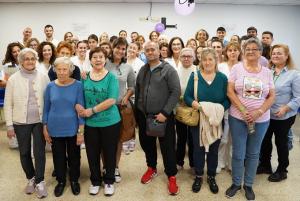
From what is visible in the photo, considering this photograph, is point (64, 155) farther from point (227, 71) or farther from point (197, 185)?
point (227, 71)

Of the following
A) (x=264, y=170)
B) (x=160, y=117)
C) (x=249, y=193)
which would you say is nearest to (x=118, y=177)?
(x=160, y=117)

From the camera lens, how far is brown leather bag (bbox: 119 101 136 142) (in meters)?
2.67

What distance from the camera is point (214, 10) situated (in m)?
8.33

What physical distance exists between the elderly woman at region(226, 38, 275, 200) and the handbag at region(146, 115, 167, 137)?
65 centimetres

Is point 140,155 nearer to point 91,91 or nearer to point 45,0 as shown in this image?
point 91,91

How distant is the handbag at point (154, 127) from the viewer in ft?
8.09

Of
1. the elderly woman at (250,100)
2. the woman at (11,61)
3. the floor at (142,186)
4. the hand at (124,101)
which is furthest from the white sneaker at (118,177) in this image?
the woman at (11,61)

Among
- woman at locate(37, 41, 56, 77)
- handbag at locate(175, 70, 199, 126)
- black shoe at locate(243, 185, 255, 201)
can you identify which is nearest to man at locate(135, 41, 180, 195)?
handbag at locate(175, 70, 199, 126)

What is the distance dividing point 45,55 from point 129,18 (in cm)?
569

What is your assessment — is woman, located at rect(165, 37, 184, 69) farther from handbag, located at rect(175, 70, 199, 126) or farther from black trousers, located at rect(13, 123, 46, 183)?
black trousers, located at rect(13, 123, 46, 183)

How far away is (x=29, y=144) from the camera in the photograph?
8.27 feet

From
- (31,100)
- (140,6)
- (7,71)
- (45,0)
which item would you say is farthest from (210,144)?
(45,0)

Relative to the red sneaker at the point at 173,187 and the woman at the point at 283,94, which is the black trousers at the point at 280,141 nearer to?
the woman at the point at 283,94

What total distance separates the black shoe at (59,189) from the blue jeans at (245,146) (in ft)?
5.58
